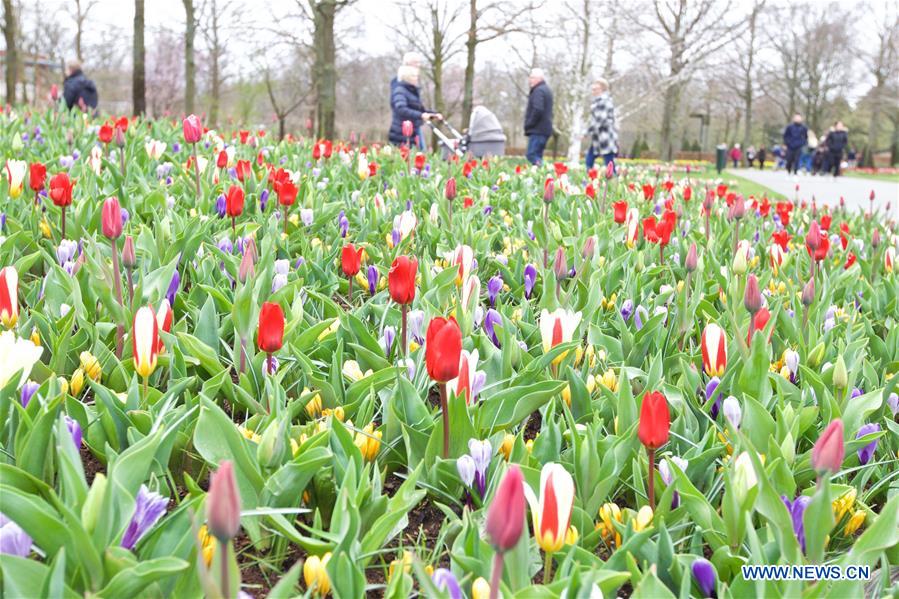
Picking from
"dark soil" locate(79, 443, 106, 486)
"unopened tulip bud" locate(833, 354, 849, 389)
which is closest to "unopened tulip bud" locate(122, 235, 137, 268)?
"dark soil" locate(79, 443, 106, 486)

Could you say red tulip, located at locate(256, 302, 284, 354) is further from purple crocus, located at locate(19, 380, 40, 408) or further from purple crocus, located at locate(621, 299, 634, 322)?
purple crocus, located at locate(621, 299, 634, 322)

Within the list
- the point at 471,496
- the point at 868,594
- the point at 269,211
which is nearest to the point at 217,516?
the point at 471,496

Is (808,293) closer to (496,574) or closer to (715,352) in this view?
(715,352)

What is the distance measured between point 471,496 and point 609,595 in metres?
0.38

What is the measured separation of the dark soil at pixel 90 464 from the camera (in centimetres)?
160

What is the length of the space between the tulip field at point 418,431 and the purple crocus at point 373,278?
14 millimetres

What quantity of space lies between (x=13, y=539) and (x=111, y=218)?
107 centimetres

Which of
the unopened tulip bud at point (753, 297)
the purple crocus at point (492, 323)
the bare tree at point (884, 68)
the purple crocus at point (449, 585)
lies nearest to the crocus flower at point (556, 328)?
the purple crocus at point (492, 323)

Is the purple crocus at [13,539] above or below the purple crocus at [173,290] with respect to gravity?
below

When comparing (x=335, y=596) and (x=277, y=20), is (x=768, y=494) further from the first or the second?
(x=277, y=20)

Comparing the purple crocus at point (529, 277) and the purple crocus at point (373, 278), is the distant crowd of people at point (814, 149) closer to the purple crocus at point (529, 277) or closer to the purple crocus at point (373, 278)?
the purple crocus at point (529, 277)

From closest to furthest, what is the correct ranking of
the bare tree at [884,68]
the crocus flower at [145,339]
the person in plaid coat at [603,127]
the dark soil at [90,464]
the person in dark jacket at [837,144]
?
the crocus flower at [145,339] → the dark soil at [90,464] → the person in plaid coat at [603,127] → the person in dark jacket at [837,144] → the bare tree at [884,68]

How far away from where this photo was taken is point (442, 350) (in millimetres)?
1317

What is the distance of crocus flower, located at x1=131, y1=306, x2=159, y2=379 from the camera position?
149 cm
